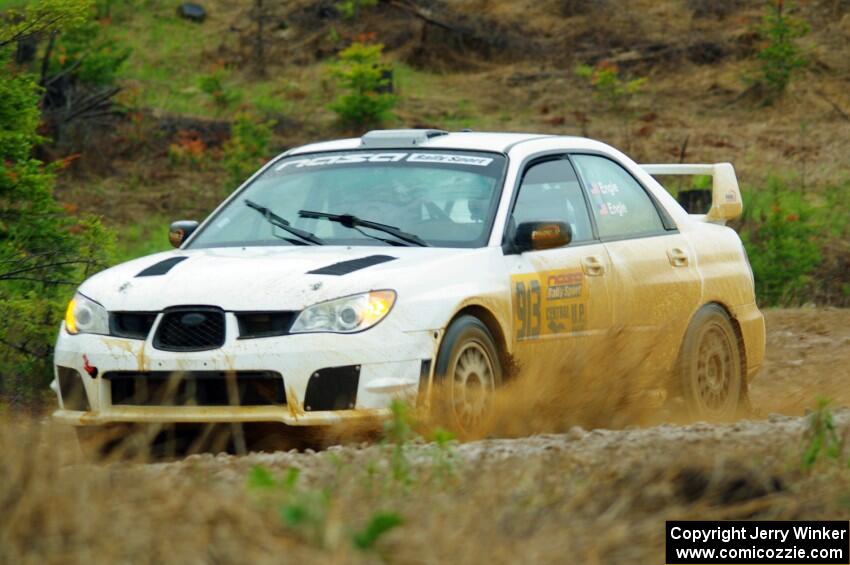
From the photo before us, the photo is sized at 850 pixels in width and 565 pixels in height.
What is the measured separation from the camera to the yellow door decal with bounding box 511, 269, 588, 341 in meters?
7.31

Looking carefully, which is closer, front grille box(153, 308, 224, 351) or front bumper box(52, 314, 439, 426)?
front bumper box(52, 314, 439, 426)

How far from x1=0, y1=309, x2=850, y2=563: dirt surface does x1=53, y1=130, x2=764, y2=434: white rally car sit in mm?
631

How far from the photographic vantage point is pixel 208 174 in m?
23.2

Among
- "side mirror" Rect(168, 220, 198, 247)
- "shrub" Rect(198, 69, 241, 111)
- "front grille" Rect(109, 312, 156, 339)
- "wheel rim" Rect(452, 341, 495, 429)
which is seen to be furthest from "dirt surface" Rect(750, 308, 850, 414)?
"shrub" Rect(198, 69, 241, 111)

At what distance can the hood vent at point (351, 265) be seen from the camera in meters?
6.63

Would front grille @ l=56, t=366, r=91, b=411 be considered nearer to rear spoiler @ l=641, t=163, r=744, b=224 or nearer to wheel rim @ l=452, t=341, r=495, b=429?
wheel rim @ l=452, t=341, r=495, b=429

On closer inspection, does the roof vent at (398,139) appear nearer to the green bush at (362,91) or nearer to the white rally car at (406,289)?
the white rally car at (406,289)

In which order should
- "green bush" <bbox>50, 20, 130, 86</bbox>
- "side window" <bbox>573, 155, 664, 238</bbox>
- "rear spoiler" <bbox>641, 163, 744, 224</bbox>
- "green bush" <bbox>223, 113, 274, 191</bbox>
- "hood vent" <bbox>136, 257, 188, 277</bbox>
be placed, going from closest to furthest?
"hood vent" <bbox>136, 257, 188, 277</bbox> → "side window" <bbox>573, 155, 664, 238</bbox> → "rear spoiler" <bbox>641, 163, 744, 224</bbox> → "green bush" <bbox>223, 113, 274, 191</bbox> → "green bush" <bbox>50, 20, 130, 86</bbox>

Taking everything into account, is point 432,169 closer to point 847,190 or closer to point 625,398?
point 625,398

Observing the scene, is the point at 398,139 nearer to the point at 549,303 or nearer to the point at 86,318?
the point at 549,303

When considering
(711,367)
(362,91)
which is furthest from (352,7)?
(711,367)

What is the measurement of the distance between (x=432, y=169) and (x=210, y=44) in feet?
73.2

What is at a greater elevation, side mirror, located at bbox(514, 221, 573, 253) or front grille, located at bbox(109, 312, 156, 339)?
side mirror, located at bbox(514, 221, 573, 253)

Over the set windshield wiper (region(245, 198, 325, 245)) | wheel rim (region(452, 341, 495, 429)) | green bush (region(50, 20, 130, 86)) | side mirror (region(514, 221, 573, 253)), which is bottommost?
wheel rim (region(452, 341, 495, 429))
